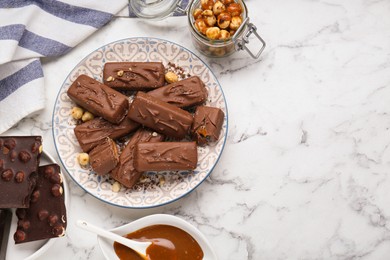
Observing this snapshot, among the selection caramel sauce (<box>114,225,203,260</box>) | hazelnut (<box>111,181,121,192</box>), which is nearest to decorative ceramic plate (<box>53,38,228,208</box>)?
hazelnut (<box>111,181,121,192</box>)

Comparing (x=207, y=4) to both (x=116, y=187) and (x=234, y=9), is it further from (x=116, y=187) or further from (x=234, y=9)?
(x=116, y=187)

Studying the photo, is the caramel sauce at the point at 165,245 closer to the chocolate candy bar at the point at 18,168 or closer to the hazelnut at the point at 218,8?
the chocolate candy bar at the point at 18,168

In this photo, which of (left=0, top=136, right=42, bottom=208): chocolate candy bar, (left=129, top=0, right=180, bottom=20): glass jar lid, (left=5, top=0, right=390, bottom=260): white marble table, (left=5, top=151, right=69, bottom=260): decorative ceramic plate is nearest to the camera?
(left=0, top=136, right=42, bottom=208): chocolate candy bar

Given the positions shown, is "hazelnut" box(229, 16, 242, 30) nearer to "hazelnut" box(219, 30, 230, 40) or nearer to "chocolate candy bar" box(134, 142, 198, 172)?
"hazelnut" box(219, 30, 230, 40)

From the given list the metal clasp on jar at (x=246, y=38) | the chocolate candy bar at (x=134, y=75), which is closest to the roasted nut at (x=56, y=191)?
the chocolate candy bar at (x=134, y=75)

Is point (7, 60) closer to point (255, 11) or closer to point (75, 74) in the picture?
point (75, 74)

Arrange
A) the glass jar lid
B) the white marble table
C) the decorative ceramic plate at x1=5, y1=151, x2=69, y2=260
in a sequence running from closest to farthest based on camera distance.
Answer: the decorative ceramic plate at x1=5, y1=151, x2=69, y2=260
the white marble table
the glass jar lid

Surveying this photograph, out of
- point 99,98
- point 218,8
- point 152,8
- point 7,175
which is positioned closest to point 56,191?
point 7,175

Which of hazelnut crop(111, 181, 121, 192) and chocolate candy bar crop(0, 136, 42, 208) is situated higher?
chocolate candy bar crop(0, 136, 42, 208)

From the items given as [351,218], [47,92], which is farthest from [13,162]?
[351,218]
